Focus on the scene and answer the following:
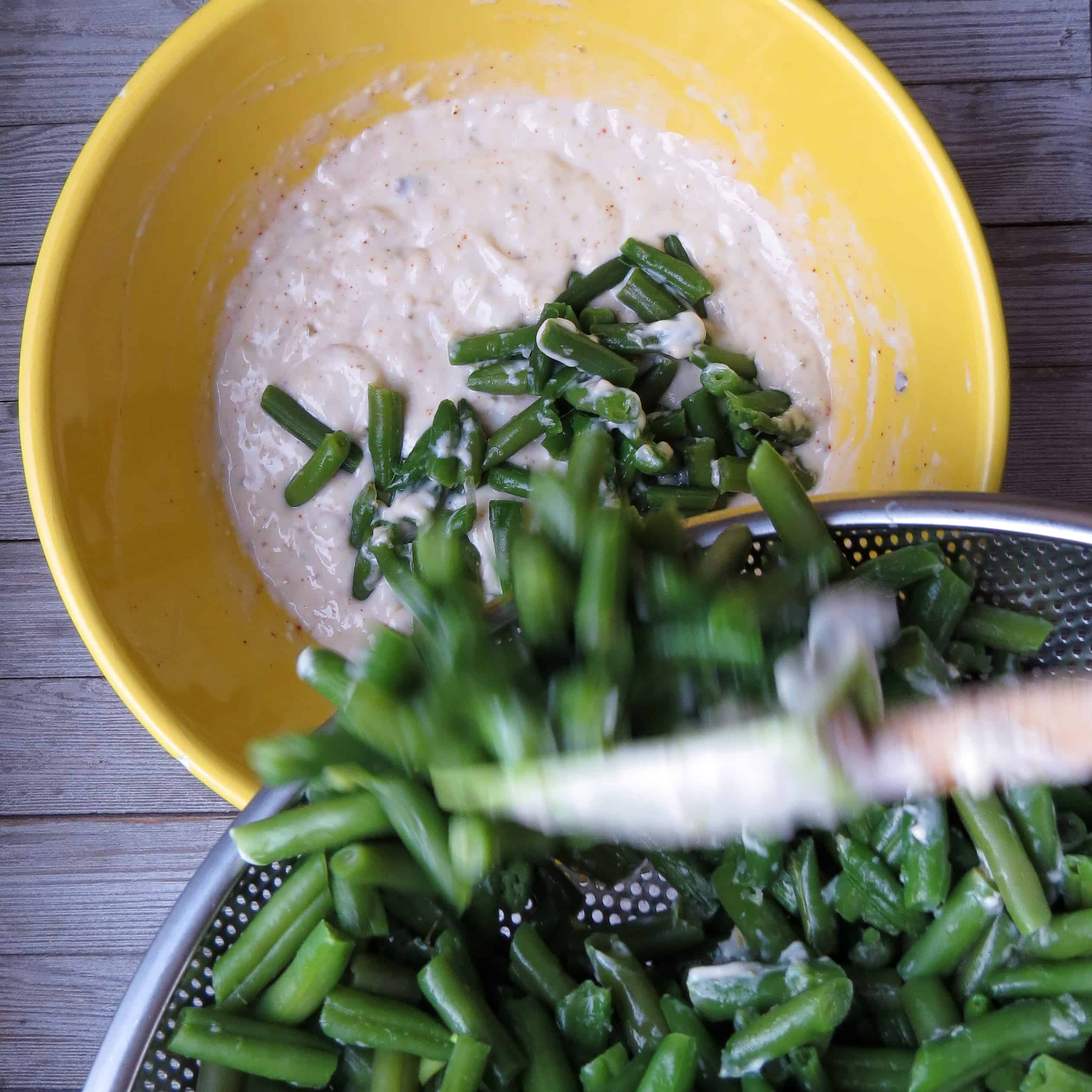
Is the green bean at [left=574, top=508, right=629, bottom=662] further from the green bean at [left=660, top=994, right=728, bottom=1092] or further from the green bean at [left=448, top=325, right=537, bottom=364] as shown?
the green bean at [left=448, top=325, right=537, bottom=364]

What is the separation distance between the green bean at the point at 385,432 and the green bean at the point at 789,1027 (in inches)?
42.8

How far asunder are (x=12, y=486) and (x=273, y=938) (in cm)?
127

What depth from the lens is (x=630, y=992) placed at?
1.16 m

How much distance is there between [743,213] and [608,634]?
1172 millimetres

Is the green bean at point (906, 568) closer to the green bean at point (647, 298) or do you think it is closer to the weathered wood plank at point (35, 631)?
the green bean at point (647, 298)

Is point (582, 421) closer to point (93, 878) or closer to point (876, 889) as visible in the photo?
point (876, 889)

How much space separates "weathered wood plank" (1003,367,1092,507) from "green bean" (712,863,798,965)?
111 centimetres

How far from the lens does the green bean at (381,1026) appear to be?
1.10m

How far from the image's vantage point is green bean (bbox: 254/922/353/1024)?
108cm

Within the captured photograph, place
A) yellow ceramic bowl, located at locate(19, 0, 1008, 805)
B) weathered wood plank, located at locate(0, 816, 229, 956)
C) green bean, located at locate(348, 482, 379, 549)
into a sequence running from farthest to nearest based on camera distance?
1. weathered wood plank, located at locate(0, 816, 229, 956)
2. green bean, located at locate(348, 482, 379, 549)
3. yellow ceramic bowl, located at locate(19, 0, 1008, 805)

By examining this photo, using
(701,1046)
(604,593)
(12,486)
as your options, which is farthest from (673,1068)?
(12,486)

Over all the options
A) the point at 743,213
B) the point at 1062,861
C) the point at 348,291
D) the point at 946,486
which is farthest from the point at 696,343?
the point at 1062,861

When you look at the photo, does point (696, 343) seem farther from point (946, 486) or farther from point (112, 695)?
point (112, 695)

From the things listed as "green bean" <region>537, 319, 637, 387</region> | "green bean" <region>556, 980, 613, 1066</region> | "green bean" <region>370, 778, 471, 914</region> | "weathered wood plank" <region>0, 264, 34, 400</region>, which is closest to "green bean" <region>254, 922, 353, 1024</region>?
"green bean" <region>370, 778, 471, 914</region>
